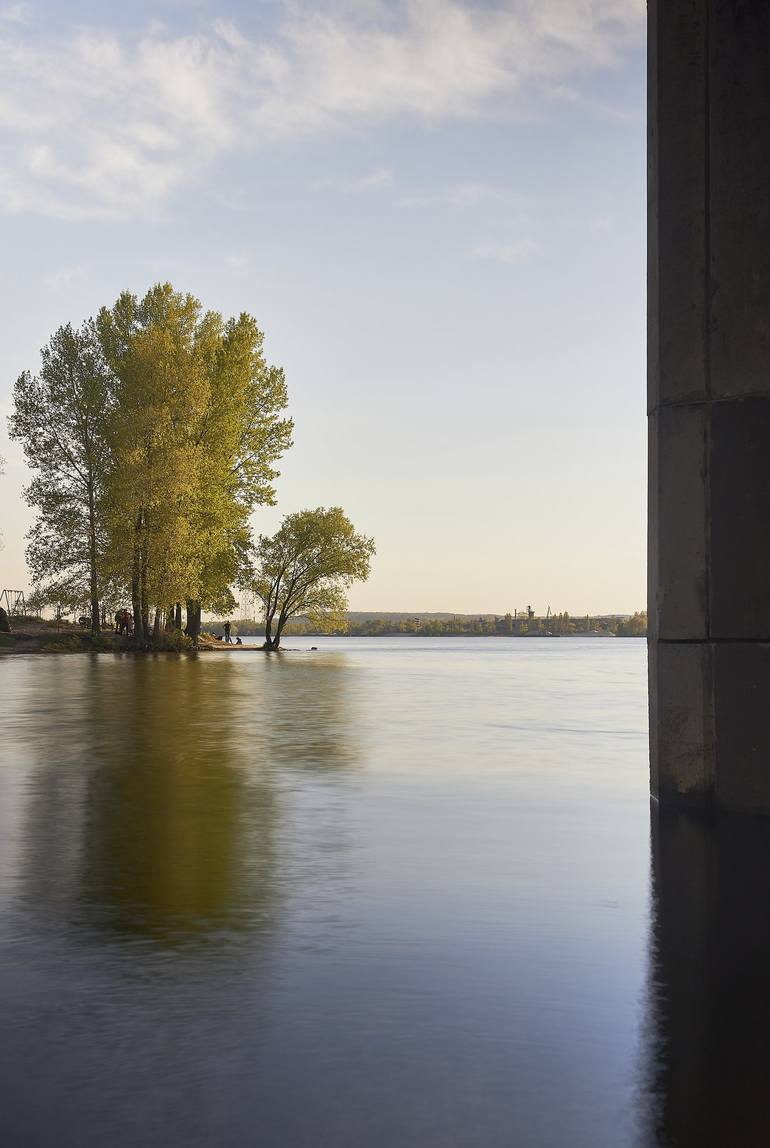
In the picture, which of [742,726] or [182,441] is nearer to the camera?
[742,726]

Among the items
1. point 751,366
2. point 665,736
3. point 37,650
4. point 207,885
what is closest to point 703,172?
point 751,366

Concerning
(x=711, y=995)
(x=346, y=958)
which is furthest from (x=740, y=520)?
(x=346, y=958)

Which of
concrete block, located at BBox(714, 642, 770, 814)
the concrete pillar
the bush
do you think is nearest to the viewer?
concrete block, located at BBox(714, 642, 770, 814)

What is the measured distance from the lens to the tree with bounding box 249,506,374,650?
219ft

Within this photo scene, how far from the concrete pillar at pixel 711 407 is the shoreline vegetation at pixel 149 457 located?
36274 mm

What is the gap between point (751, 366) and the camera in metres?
7.89

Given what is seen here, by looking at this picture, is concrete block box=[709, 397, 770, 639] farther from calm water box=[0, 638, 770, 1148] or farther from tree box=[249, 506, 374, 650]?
tree box=[249, 506, 374, 650]

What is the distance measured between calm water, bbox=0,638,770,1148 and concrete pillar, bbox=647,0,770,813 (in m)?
0.75

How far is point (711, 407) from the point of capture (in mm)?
7984

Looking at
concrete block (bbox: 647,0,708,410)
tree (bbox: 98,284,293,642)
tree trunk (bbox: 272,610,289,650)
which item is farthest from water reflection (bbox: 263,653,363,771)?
tree trunk (bbox: 272,610,289,650)

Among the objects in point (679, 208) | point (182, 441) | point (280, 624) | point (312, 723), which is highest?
point (182, 441)

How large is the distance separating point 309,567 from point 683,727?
59.8m

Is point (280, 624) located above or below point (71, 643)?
above

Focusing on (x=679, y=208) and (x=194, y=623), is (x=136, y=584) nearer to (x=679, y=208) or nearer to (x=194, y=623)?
(x=194, y=623)
